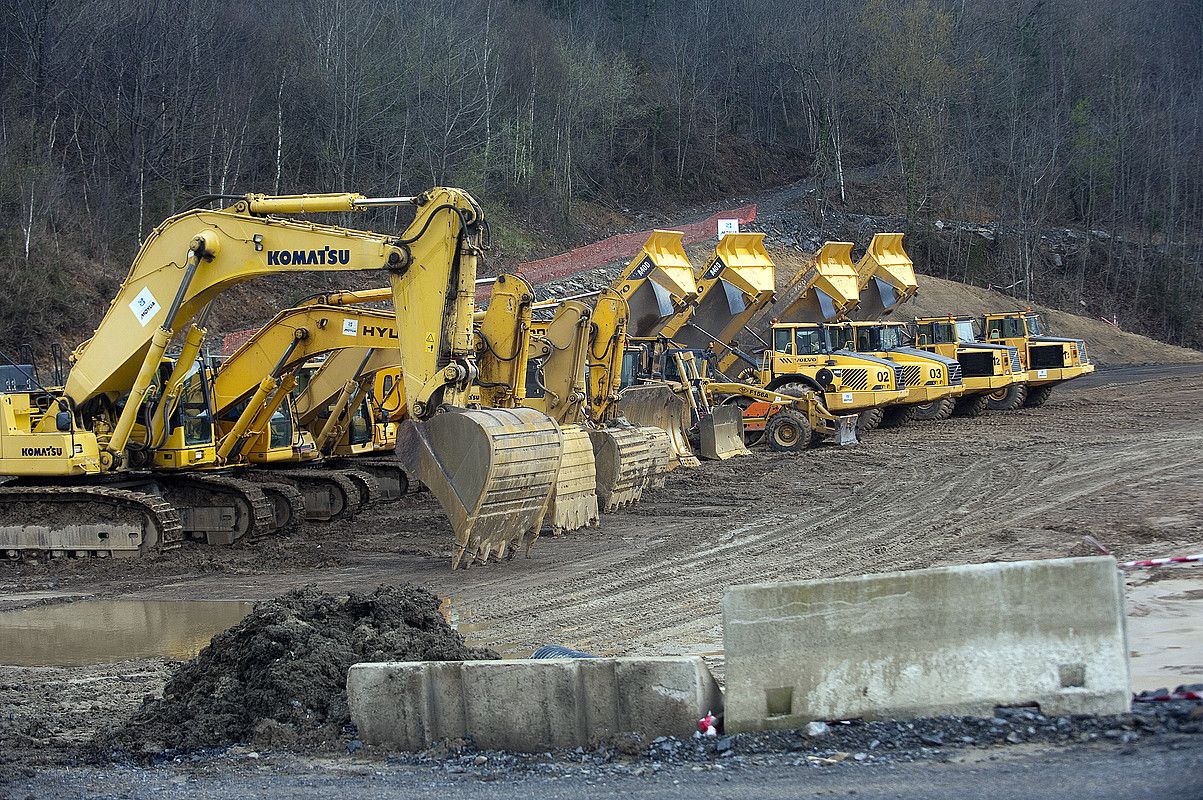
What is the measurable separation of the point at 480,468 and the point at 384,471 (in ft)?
24.0

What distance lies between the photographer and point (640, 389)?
21891 mm

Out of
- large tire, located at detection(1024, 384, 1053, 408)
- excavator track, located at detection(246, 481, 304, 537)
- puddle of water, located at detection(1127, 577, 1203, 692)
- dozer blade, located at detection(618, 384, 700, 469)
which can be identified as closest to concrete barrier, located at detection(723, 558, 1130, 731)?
puddle of water, located at detection(1127, 577, 1203, 692)

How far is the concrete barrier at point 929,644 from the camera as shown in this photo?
6.30 meters

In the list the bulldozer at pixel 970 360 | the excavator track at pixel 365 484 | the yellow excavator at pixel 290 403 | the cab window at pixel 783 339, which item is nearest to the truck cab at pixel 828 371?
the cab window at pixel 783 339

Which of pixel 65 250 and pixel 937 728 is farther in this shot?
pixel 65 250

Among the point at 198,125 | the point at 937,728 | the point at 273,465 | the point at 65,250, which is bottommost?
the point at 937,728

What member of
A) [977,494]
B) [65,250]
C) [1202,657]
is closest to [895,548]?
[977,494]

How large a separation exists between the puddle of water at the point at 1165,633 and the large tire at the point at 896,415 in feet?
58.6

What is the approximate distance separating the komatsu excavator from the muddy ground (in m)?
0.55

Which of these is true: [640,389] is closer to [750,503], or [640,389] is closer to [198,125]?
[750,503]

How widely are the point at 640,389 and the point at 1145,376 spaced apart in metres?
22.0

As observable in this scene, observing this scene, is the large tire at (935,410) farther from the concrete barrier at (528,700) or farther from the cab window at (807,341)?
the concrete barrier at (528,700)

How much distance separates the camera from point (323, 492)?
17.4 metres

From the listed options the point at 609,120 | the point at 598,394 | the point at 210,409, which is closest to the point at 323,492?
the point at 210,409
